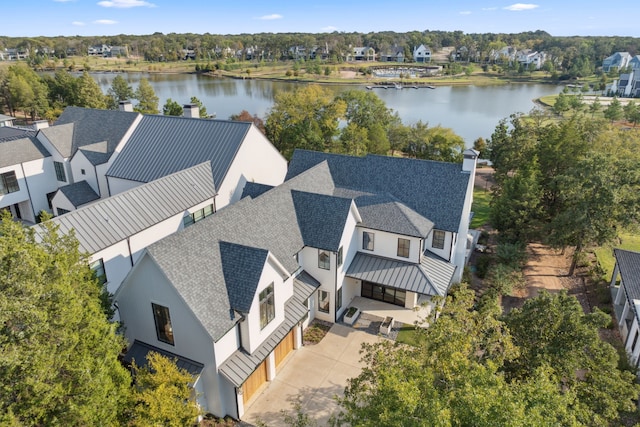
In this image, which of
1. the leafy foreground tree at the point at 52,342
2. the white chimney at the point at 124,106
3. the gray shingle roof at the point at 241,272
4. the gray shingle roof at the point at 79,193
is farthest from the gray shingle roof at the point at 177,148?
the leafy foreground tree at the point at 52,342

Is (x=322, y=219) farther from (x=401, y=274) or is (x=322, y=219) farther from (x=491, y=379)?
(x=491, y=379)

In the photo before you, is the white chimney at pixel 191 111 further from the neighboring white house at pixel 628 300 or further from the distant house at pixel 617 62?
the distant house at pixel 617 62

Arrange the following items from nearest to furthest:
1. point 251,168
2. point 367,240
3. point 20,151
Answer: point 367,240 < point 251,168 < point 20,151

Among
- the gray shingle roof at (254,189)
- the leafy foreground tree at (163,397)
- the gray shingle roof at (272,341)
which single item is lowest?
the gray shingle roof at (272,341)

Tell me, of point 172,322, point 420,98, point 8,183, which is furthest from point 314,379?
point 420,98

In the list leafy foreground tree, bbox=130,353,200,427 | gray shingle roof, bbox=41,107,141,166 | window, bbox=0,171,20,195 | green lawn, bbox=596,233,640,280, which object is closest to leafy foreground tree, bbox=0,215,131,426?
leafy foreground tree, bbox=130,353,200,427

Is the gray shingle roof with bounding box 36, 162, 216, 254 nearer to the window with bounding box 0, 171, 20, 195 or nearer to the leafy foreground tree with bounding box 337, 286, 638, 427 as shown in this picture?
the leafy foreground tree with bounding box 337, 286, 638, 427

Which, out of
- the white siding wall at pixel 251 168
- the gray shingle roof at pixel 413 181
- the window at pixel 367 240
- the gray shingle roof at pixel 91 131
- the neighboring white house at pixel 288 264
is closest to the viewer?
the neighboring white house at pixel 288 264
